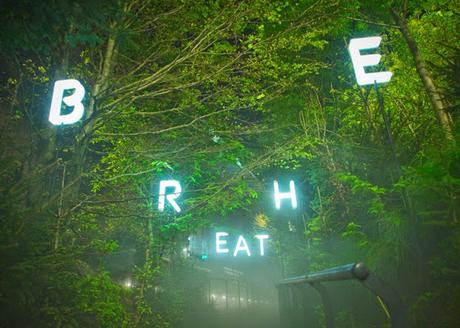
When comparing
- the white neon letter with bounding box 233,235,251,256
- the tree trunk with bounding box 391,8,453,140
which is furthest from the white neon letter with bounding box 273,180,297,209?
the white neon letter with bounding box 233,235,251,256

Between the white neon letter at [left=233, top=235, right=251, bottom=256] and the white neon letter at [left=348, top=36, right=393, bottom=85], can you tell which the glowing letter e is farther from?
the white neon letter at [left=233, top=235, right=251, bottom=256]

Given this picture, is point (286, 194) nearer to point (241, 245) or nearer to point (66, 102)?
point (66, 102)

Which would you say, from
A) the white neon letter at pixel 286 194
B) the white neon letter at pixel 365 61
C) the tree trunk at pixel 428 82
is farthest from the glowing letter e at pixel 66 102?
the white neon letter at pixel 286 194

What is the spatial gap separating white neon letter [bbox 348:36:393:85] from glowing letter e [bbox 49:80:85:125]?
743 cm

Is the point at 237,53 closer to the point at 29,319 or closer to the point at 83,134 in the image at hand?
the point at 83,134

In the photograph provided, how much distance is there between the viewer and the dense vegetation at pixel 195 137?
4711mm

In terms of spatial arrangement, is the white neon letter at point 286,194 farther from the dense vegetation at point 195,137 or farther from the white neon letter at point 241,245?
the white neon letter at point 241,245

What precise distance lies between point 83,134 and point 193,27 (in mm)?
3880

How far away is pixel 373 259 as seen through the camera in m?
6.10

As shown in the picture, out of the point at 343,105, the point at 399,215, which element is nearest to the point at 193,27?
the point at 399,215

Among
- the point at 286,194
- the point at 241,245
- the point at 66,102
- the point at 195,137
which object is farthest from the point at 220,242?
the point at 66,102

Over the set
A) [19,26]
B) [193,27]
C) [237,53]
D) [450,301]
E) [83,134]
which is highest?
[193,27]

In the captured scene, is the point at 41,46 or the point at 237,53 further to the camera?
the point at 237,53

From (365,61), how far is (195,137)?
5.43m
